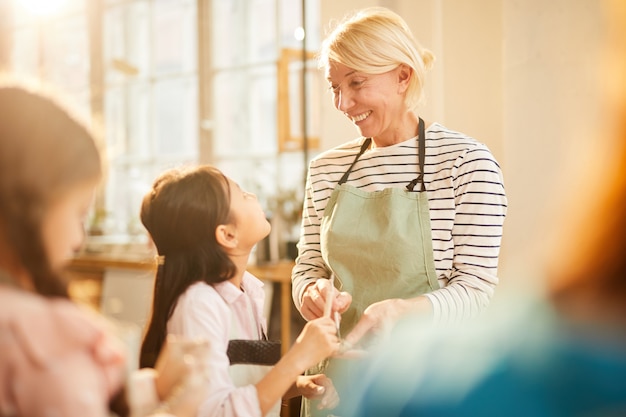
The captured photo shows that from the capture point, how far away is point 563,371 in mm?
1413

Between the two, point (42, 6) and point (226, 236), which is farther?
point (42, 6)

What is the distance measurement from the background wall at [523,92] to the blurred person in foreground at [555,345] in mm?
67

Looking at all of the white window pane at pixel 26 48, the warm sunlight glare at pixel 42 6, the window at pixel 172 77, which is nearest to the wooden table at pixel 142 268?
the window at pixel 172 77

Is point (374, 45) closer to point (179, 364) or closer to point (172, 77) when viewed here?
point (179, 364)

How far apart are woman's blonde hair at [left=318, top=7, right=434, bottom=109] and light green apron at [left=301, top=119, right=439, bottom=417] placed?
0.17 metres

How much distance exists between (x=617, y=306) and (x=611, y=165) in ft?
1.21

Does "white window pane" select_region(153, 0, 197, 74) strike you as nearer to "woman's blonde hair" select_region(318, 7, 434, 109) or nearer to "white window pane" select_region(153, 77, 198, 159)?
"white window pane" select_region(153, 77, 198, 159)

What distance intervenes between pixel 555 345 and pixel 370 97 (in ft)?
2.24

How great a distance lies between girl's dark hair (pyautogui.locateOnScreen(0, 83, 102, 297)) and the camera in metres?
0.75

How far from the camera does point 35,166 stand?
76cm

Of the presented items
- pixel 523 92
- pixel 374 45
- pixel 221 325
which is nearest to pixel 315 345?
pixel 221 325

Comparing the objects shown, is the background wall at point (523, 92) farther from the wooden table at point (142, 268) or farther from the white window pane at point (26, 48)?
the white window pane at point (26, 48)

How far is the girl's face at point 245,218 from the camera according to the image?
1394mm

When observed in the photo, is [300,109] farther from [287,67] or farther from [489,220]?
[489,220]
